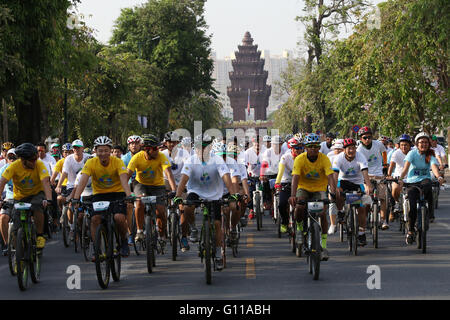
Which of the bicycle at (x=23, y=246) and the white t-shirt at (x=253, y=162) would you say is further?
the white t-shirt at (x=253, y=162)

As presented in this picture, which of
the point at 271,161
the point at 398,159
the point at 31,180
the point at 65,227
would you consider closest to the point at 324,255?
the point at 31,180

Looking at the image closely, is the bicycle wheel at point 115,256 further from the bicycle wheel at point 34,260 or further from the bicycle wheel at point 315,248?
the bicycle wheel at point 315,248

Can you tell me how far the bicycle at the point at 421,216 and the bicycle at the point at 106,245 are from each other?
16.2 feet

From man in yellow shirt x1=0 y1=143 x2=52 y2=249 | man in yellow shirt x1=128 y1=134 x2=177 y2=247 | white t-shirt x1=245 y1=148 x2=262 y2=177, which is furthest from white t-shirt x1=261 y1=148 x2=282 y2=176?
man in yellow shirt x1=0 y1=143 x2=52 y2=249

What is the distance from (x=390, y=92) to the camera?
30297 mm

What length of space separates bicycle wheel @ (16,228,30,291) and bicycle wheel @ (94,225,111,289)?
0.93 metres

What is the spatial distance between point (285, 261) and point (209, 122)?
212 feet

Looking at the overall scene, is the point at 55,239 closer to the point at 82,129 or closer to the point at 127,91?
the point at 127,91

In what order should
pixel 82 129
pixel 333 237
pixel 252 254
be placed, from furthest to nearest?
pixel 82 129, pixel 333 237, pixel 252 254

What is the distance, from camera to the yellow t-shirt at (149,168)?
517 inches

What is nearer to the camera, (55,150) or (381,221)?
(381,221)

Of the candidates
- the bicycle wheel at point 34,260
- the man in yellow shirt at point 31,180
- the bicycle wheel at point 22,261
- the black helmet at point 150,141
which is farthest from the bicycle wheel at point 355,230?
the bicycle wheel at point 22,261

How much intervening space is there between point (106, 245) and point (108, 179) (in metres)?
1.11

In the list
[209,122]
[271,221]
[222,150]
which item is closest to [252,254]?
[222,150]
